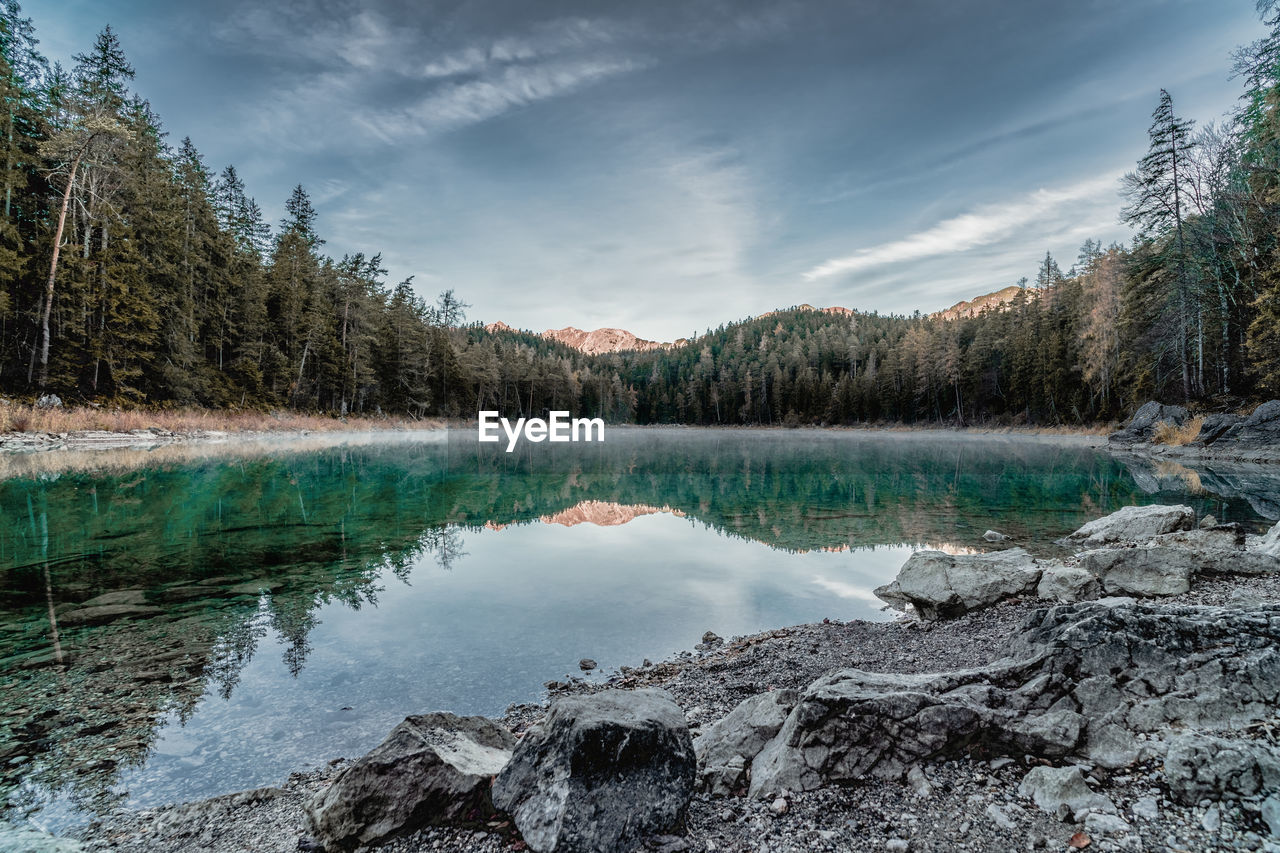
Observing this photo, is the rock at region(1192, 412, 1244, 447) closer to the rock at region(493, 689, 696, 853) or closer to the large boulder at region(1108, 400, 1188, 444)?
the large boulder at region(1108, 400, 1188, 444)

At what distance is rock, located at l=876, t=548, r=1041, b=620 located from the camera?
716cm

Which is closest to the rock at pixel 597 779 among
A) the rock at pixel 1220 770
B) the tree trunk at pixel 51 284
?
the rock at pixel 1220 770

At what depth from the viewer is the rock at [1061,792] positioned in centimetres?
244

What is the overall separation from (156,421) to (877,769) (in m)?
38.0

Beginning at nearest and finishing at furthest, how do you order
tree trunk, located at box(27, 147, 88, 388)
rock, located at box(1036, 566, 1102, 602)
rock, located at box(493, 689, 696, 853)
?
rock, located at box(493, 689, 696, 853), rock, located at box(1036, 566, 1102, 602), tree trunk, located at box(27, 147, 88, 388)

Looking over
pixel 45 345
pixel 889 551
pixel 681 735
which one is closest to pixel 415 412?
pixel 45 345

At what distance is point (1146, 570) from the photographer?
6.73m

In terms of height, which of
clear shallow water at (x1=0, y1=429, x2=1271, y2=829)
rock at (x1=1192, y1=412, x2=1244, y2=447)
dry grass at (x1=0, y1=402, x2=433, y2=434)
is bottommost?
clear shallow water at (x1=0, y1=429, x2=1271, y2=829)

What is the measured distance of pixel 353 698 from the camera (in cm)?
516

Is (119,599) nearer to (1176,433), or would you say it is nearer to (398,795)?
(398,795)

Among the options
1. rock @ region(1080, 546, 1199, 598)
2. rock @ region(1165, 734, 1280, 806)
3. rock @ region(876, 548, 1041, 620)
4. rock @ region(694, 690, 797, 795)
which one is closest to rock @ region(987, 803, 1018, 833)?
rock @ region(1165, 734, 1280, 806)

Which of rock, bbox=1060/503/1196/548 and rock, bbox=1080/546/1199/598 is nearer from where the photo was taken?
rock, bbox=1080/546/1199/598

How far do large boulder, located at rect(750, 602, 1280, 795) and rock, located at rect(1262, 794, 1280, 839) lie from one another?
539 mm

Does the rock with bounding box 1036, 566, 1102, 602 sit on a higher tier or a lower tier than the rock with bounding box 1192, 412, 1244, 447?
lower
